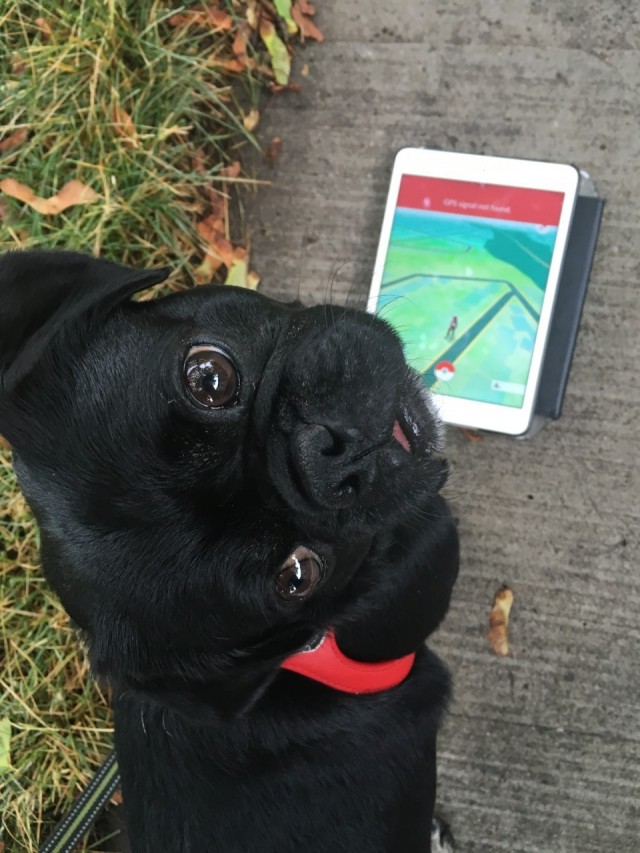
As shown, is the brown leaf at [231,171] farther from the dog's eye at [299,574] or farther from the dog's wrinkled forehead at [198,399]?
the dog's eye at [299,574]

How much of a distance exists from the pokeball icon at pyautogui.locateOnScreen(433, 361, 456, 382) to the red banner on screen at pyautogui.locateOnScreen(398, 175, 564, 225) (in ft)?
1.86

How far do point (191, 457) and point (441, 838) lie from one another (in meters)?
2.02

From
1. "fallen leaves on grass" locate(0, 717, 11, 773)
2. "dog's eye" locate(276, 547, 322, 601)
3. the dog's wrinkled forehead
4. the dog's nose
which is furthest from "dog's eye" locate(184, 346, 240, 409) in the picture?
"fallen leaves on grass" locate(0, 717, 11, 773)

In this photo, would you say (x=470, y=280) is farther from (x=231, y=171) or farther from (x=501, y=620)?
(x=501, y=620)

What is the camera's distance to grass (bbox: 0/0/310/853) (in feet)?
9.27

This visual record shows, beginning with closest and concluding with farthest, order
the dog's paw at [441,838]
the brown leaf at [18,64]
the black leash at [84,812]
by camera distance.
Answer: the black leash at [84,812]
the dog's paw at [441,838]
the brown leaf at [18,64]

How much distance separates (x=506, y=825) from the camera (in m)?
2.71

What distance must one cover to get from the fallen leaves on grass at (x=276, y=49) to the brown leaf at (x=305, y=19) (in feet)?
0.31

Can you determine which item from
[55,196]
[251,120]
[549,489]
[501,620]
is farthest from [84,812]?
[251,120]

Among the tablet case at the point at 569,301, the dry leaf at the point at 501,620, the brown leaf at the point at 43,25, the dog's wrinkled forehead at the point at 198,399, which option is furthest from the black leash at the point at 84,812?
the brown leaf at the point at 43,25

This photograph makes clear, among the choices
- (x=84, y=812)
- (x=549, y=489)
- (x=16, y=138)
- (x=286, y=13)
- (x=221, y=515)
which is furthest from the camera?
(x=16, y=138)

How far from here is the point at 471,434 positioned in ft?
9.06

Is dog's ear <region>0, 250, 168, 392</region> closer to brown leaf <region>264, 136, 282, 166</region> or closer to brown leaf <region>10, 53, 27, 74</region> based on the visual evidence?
brown leaf <region>264, 136, 282, 166</region>

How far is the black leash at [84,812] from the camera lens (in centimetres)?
255
